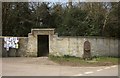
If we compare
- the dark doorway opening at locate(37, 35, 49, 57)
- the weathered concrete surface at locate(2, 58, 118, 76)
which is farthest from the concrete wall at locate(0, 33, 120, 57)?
the weathered concrete surface at locate(2, 58, 118, 76)

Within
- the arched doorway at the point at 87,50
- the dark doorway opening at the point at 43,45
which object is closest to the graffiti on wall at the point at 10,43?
the dark doorway opening at the point at 43,45

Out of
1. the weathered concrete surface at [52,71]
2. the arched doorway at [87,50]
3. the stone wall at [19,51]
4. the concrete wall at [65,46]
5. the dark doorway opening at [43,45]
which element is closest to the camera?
the weathered concrete surface at [52,71]

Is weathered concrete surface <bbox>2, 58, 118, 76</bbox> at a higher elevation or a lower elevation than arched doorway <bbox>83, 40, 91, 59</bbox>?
lower

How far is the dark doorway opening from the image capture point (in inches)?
1145

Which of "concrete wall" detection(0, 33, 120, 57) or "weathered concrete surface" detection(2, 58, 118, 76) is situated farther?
"concrete wall" detection(0, 33, 120, 57)

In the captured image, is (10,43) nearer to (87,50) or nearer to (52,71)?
(87,50)

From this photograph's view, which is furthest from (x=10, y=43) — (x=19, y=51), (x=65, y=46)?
(x=65, y=46)

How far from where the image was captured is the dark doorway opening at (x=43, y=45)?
2909cm

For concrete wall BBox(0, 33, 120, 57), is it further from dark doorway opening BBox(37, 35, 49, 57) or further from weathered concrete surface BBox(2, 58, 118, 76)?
weathered concrete surface BBox(2, 58, 118, 76)

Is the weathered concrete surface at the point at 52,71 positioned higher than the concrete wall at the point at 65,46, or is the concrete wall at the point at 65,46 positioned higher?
the concrete wall at the point at 65,46

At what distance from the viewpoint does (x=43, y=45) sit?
2939cm

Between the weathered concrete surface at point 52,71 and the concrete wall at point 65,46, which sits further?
the concrete wall at point 65,46

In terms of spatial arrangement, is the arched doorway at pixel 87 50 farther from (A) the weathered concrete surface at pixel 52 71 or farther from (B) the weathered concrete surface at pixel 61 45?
(A) the weathered concrete surface at pixel 52 71

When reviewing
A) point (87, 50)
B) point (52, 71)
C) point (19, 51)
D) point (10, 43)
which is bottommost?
point (52, 71)
